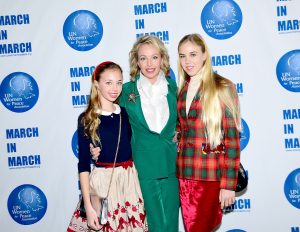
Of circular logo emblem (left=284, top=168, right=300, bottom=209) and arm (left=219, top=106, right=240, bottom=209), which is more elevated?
arm (left=219, top=106, right=240, bottom=209)

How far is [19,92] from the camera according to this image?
2896mm

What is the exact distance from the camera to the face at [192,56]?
80.9 inches

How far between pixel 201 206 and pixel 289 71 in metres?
1.44

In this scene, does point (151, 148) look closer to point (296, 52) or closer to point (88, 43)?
point (88, 43)

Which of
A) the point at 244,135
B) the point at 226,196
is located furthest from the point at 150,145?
the point at 244,135

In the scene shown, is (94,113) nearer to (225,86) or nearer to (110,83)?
(110,83)

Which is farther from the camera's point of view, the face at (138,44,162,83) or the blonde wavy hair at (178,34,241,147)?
the face at (138,44,162,83)

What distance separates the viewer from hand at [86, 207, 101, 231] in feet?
6.22

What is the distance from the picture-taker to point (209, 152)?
2006mm

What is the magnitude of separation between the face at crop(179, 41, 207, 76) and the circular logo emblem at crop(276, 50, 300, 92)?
0.99 meters

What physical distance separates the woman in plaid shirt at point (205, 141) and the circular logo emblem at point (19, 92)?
4.72 feet

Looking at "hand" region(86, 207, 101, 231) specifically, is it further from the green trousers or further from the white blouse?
the white blouse

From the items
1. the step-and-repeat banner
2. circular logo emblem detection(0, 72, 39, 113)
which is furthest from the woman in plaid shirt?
circular logo emblem detection(0, 72, 39, 113)

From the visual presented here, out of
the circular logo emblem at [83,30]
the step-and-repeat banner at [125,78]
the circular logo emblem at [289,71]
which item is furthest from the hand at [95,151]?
the circular logo emblem at [289,71]
